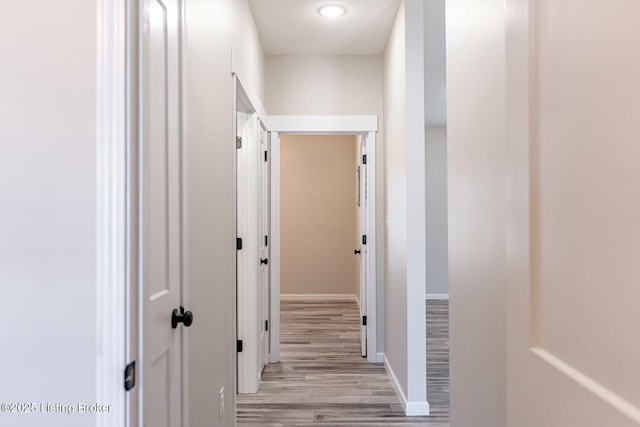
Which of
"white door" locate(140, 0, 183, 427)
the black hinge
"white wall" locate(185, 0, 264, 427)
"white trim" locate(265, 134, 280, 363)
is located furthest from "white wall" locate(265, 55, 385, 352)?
the black hinge

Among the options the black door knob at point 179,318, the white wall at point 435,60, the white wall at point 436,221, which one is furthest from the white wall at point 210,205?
the white wall at point 436,221

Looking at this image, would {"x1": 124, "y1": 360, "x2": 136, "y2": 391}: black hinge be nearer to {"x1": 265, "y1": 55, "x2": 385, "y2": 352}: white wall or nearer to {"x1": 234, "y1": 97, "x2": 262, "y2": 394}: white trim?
{"x1": 234, "y1": 97, "x2": 262, "y2": 394}: white trim

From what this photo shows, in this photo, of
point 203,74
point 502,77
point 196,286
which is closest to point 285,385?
point 196,286

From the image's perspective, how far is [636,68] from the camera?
55 centimetres

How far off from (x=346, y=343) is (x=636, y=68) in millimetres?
3938

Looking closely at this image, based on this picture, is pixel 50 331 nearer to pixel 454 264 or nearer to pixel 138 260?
pixel 138 260

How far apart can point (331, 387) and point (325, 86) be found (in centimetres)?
255

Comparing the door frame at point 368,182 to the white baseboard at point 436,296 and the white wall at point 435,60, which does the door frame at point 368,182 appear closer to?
the white wall at point 435,60

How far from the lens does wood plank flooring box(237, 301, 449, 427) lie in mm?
2613

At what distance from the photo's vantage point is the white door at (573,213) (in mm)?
573

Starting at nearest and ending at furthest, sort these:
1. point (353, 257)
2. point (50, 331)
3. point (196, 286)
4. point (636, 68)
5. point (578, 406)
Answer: point (636, 68)
point (578, 406)
point (50, 331)
point (196, 286)
point (353, 257)

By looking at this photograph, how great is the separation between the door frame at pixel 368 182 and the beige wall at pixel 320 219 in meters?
2.55

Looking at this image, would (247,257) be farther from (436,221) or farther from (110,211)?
(436,221)

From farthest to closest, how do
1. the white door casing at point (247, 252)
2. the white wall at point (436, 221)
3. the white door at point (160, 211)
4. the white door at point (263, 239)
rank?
the white wall at point (436, 221)
the white door at point (263, 239)
the white door casing at point (247, 252)
the white door at point (160, 211)
